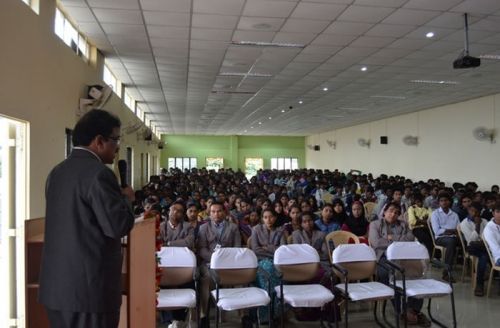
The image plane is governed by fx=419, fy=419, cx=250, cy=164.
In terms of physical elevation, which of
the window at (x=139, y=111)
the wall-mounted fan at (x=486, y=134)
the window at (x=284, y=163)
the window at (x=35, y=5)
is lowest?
the window at (x=284, y=163)

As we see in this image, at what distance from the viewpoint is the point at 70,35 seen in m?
5.74

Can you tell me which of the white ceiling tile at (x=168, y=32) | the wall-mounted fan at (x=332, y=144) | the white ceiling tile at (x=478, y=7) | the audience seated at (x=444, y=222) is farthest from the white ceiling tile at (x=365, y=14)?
the wall-mounted fan at (x=332, y=144)

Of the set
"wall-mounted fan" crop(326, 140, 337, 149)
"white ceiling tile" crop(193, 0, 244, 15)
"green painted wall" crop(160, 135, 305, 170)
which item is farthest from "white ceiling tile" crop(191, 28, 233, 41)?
"green painted wall" crop(160, 135, 305, 170)

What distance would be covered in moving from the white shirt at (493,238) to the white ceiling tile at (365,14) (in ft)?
9.60

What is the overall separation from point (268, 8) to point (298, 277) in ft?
10.2

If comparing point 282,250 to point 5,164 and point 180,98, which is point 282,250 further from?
point 180,98

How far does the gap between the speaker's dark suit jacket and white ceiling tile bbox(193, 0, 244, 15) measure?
3.60 metres

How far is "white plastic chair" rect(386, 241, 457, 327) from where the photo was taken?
12.9ft

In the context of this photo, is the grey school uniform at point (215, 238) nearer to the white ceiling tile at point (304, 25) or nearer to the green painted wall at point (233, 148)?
the white ceiling tile at point (304, 25)

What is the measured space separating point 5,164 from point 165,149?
23.8 meters

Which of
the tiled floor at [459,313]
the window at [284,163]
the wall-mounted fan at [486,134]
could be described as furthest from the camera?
the window at [284,163]

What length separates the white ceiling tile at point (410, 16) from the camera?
512 centimetres

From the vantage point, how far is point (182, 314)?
4.11m

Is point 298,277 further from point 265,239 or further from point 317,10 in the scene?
point 317,10
